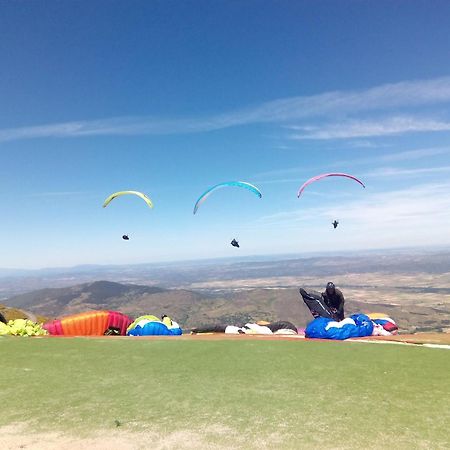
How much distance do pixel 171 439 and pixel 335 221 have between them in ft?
65.3

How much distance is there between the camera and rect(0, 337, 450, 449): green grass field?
6086 mm

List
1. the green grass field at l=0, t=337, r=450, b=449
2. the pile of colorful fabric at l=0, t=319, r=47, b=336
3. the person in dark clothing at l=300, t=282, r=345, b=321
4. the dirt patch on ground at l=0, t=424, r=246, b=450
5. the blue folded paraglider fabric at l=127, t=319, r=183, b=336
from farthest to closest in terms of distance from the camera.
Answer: the person in dark clothing at l=300, t=282, r=345, b=321 → the blue folded paraglider fabric at l=127, t=319, r=183, b=336 → the pile of colorful fabric at l=0, t=319, r=47, b=336 → the green grass field at l=0, t=337, r=450, b=449 → the dirt patch on ground at l=0, t=424, r=246, b=450

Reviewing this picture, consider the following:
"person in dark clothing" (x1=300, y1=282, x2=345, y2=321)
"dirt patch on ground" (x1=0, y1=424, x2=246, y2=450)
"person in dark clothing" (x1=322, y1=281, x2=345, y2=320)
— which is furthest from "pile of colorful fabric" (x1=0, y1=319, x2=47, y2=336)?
"person in dark clothing" (x1=322, y1=281, x2=345, y2=320)

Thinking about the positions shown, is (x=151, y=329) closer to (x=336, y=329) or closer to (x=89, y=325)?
(x=89, y=325)

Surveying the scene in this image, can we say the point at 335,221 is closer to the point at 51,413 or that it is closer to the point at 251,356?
the point at 251,356

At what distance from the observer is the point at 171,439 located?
590 cm

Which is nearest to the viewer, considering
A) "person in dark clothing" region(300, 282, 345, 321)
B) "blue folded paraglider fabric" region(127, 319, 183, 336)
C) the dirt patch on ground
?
the dirt patch on ground

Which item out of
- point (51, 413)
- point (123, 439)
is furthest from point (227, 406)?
point (51, 413)

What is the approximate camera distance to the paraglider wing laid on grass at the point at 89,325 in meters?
19.1

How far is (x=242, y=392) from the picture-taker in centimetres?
801

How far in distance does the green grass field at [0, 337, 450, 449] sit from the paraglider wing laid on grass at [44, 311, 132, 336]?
22.5 ft

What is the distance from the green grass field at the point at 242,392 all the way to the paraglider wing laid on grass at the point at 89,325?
686 cm

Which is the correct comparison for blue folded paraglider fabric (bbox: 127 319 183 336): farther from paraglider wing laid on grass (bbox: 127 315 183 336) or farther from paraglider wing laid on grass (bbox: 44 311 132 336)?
paraglider wing laid on grass (bbox: 44 311 132 336)

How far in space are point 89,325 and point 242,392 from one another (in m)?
13.4
